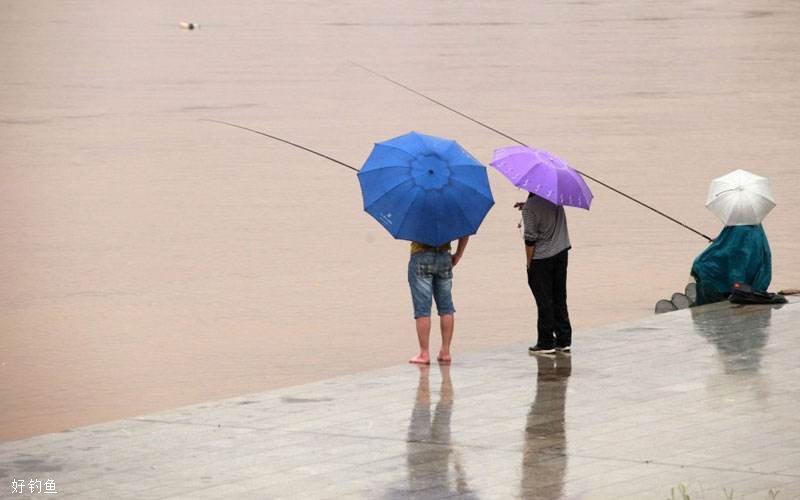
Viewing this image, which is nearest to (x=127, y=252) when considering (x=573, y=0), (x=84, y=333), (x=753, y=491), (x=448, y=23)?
(x=84, y=333)

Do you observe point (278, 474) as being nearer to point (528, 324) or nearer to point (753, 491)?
point (753, 491)

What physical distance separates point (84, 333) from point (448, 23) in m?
39.4

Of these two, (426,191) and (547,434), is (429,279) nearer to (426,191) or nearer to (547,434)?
(426,191)

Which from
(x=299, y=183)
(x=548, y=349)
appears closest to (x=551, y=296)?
(x=548, y=349)

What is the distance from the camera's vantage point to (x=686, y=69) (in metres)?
38.9

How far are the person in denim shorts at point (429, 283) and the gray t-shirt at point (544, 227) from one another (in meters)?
0.45

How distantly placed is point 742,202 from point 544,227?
2.37 meters

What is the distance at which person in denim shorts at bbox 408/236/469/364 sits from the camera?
1071 cm

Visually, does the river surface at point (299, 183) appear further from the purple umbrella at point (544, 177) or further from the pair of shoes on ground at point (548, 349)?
the purple umbrella at point (544, 177)

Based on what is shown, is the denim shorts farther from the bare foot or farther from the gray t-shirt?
the gray t-shirt

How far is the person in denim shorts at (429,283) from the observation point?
10.7 metres

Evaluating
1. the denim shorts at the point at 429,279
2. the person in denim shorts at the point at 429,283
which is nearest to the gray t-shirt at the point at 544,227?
the person in denim shorts at the point at 429,283

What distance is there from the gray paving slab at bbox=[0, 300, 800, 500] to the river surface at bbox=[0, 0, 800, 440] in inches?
48.5

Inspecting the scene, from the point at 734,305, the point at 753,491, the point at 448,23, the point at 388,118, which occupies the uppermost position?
the point at 448,23
